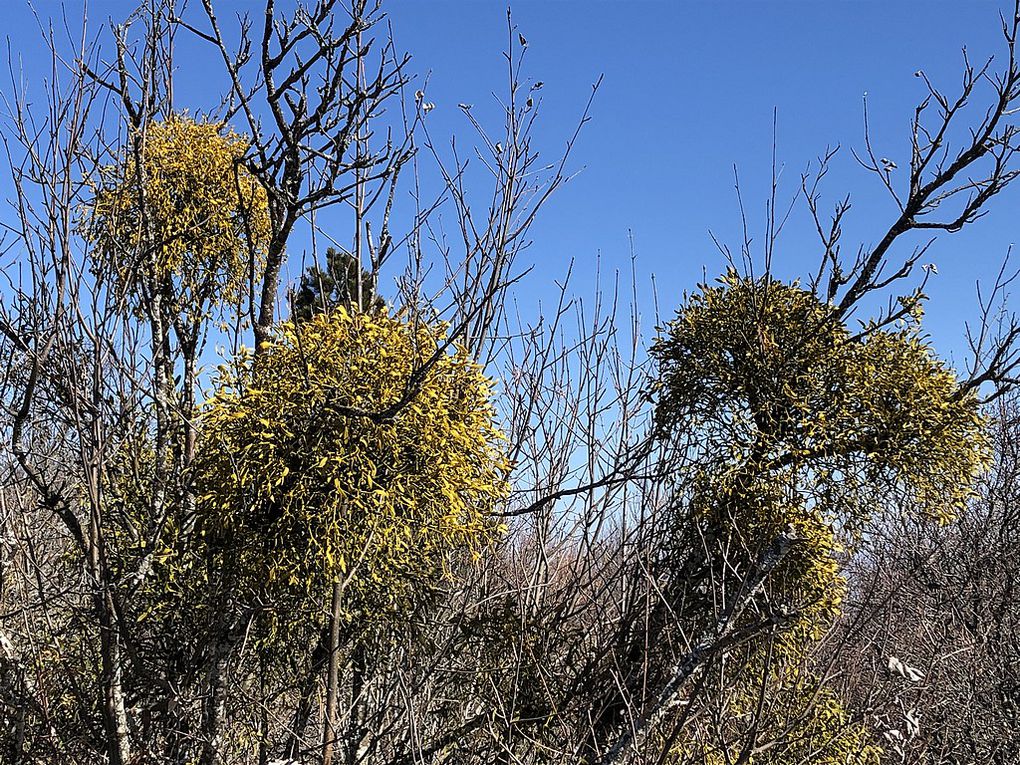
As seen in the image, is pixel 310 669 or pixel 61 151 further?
pixel 310 669

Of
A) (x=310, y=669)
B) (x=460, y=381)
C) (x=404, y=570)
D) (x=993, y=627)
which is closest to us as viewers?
(x=460, y=381)

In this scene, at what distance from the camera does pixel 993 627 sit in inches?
278

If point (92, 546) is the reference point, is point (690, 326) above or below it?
above

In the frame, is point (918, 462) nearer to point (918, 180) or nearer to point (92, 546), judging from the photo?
point (918, 180)

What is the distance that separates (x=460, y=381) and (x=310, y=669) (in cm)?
148

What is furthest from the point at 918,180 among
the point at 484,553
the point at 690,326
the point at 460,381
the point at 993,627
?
the point at 993,627

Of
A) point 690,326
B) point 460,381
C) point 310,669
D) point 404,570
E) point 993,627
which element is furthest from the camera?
point 993,627

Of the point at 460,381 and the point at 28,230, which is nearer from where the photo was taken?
the point at 28,230

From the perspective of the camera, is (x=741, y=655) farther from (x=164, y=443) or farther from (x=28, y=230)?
(x=28, y=230)

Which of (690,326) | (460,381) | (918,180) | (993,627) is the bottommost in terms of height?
(993,627)

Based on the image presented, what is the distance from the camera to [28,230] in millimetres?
2613

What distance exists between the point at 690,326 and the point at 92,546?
2734 mm

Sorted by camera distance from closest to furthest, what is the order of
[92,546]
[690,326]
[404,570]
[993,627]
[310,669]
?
1. [92,546]
2. [404,570]
3. [310,669]
4. [690,326]
5. [993,627]

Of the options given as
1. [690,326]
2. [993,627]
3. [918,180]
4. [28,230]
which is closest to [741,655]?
[690,326]
